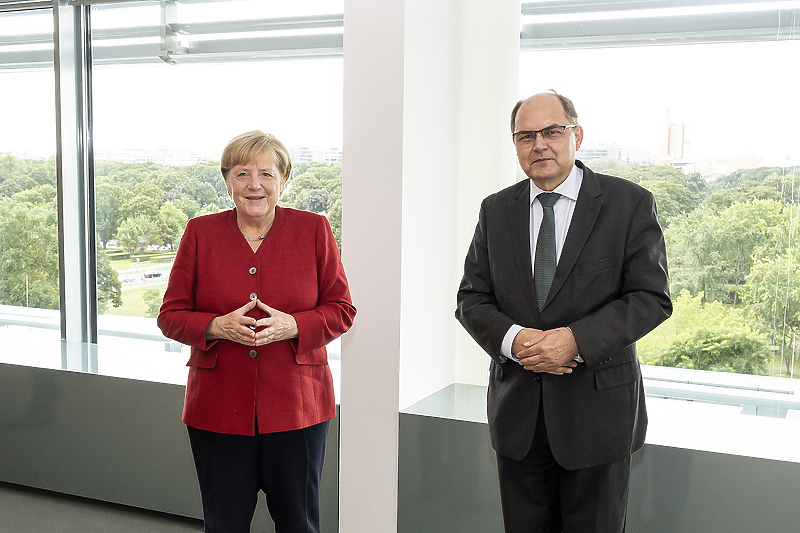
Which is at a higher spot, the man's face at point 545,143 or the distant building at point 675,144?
the distant building at point 675,144

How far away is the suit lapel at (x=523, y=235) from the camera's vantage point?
78.2 inches

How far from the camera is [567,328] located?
6.14 feet

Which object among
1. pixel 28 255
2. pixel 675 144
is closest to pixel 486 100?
pixel 675 144

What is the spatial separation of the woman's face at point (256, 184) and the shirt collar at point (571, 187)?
2.66ft

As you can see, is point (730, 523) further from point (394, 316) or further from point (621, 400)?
point (394, 316)

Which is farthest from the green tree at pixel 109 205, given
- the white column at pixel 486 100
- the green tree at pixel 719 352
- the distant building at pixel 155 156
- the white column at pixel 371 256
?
the green tree at pixel 719 352

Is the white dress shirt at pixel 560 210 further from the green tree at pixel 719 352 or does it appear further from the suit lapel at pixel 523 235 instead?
the green tree at pixel 719 352

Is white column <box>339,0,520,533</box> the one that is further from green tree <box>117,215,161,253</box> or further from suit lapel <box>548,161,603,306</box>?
green tree <box>117,215,161,253</box>

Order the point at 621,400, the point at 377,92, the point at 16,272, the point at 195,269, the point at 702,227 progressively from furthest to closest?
the point at 16,272 < the point at 702,227 < the point at 377,92 < the point at 195,269 < the point at 621,400

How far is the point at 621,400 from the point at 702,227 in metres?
1.38

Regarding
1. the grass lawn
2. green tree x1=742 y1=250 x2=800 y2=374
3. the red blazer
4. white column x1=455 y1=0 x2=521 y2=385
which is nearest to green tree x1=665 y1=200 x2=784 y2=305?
green tree x1=742 y1=250 x2=800 y2=374

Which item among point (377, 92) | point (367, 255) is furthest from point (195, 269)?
point (377, 92)

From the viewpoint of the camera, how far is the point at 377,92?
8.86 ft

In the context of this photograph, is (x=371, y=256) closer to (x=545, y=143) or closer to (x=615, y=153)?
(x=545, y=143)
